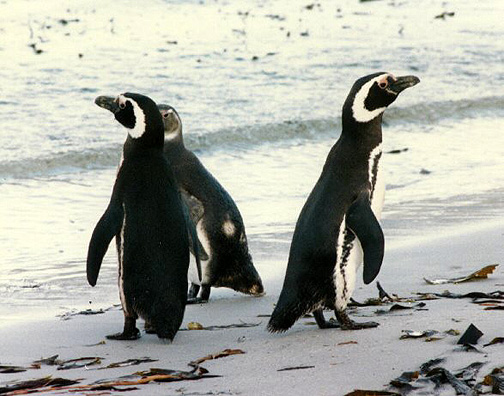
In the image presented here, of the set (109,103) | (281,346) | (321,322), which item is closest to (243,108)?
(109,103)

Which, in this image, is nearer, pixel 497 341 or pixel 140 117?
pixel 497 341

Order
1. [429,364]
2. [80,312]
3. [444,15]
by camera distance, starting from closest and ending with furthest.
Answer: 1. [429,364]
2. [80,312]
3. [444,15]

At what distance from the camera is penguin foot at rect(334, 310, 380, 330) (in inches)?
196

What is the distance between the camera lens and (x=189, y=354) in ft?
15.8

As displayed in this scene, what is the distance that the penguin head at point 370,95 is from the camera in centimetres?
527

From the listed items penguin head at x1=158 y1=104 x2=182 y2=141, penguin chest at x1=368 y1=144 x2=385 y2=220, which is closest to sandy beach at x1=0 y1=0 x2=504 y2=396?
penguin chest at x1=368 y1=144 x2=385 y2=220

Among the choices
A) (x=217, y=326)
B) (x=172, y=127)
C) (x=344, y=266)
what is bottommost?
(x=217, y=326)

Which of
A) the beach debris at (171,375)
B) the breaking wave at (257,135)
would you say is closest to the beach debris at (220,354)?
the beach debris at (171,375)

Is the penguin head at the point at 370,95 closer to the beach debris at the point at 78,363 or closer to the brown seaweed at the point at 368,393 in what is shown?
the beach debris at the point at 78,363

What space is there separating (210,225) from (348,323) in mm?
1734

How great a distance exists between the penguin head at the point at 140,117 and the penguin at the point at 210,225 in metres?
1.21

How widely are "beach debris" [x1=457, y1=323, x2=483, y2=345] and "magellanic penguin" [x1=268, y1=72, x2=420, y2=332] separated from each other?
644 mm

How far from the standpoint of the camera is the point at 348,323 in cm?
503

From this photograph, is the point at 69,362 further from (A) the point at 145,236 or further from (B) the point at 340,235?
(B) the point at 340,235
